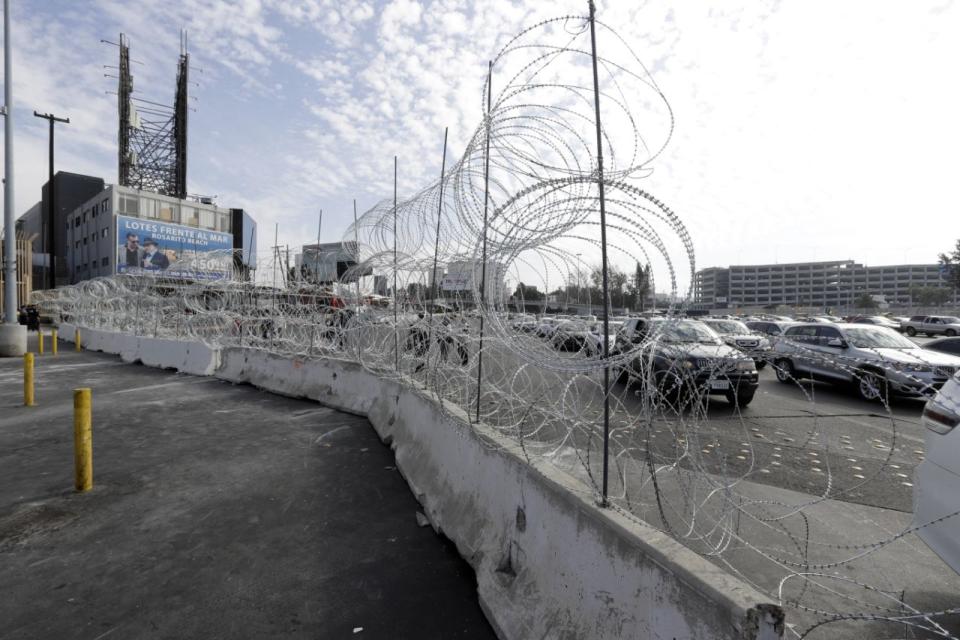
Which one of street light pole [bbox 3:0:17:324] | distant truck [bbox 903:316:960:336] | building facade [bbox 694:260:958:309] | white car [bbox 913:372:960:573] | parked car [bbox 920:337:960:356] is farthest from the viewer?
building facade [bbox 694:260:958:309]

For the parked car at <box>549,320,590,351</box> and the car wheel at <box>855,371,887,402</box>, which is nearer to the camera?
the car wheel at <box>855,371,887,402</box>

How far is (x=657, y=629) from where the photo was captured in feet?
6.18

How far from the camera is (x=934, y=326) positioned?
112ft

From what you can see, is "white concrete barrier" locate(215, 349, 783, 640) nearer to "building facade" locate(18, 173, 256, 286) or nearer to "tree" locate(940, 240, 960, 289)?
"building facade" locate(18, 173, 256, 286)

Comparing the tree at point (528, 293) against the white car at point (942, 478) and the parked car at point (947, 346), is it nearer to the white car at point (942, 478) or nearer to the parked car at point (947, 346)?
the white car at point (942, 478)

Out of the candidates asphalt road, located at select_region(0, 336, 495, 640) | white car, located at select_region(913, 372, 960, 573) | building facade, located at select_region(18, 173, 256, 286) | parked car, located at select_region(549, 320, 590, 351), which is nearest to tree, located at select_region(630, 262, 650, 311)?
parked car, located at select_region(549, 320, 590, 351)

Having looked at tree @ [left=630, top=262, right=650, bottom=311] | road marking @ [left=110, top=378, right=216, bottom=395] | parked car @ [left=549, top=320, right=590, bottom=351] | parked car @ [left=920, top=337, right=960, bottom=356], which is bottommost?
road marking @ [left=110, top=378, right=216, bottom=395]

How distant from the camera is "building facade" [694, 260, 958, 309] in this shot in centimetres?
7569

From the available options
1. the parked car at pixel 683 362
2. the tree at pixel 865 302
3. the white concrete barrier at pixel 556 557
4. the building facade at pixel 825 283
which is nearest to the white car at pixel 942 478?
the parked car at pixel 683 362

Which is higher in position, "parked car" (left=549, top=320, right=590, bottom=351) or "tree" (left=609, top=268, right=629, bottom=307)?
"tree" (left=609, top=268, right=629, bottom=307)

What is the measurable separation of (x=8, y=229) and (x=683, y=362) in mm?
20235

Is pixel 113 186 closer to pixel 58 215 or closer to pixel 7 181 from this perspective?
pixel 58 215

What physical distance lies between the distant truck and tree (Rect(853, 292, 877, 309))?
41.3 m

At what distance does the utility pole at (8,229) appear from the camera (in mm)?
14477
